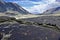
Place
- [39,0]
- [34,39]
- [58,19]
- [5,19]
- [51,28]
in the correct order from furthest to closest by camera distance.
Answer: [39,0] < [58,19] < [5,19] < [51,28] < [34,39]

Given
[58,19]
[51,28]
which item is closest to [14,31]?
[51,28]

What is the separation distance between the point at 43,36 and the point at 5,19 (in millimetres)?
498

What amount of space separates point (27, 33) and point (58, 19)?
0.57 m

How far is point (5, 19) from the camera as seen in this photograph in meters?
1.69

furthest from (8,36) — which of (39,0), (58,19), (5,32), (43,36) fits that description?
(39,0)

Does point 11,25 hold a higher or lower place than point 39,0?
higher

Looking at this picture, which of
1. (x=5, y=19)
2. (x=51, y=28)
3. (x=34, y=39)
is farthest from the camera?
(x=5, y=19)

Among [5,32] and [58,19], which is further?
[58,19]

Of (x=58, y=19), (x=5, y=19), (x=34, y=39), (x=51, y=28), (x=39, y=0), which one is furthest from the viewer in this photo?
(x=39, y=0)

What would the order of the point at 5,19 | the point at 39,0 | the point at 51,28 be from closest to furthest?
the point at 51,28
the point at 5,19
the point at 39,0

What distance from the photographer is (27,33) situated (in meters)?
1.40

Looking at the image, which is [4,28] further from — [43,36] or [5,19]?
[43,36]

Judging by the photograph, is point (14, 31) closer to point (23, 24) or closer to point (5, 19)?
point (23, 24)

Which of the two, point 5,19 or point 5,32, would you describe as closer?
point 5,32
